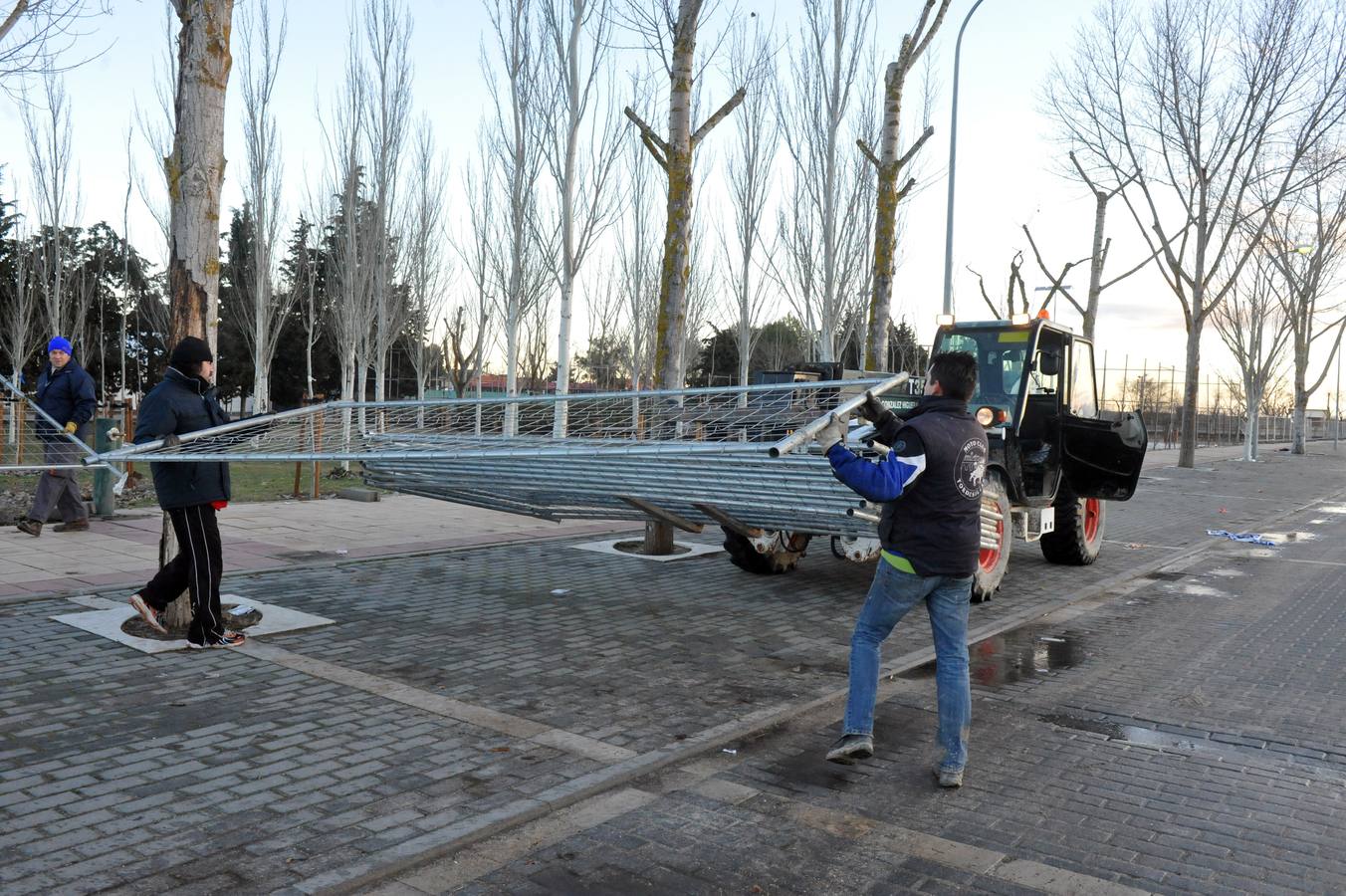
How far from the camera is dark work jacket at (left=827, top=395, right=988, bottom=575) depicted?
179 inches

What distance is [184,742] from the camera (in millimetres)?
4730

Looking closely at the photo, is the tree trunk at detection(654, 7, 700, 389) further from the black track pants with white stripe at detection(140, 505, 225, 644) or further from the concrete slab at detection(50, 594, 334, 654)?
the black track pants with white stripe at detection(140, 505, 225, 644)

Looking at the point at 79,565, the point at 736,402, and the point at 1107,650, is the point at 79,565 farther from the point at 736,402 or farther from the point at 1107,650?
the point at 1107,650

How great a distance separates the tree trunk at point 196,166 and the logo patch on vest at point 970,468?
16.9 ft

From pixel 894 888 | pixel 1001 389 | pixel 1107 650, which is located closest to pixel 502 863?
pixel 894 888

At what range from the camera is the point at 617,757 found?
186 inches

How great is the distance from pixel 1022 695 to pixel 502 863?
11.8ft

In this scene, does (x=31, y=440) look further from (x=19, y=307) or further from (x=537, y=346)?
(x=537, y=346)

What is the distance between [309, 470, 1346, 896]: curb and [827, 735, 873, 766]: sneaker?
0.53 meters

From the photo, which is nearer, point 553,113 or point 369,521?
point 369,521

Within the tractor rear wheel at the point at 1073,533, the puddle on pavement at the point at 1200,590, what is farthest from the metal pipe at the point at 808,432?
the puddle on pavement at the point at 1200,590

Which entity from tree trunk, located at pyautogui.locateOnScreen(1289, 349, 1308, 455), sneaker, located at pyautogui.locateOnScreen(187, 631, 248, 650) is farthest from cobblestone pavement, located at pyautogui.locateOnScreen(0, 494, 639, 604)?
tree trunk, located at pyautogui.locateOnScreen(1289, 349, 1308, 455)

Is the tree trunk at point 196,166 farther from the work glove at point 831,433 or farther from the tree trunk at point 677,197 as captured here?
the tree trunk at point 677,197

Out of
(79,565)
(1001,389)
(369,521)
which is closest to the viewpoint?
(79,565)
